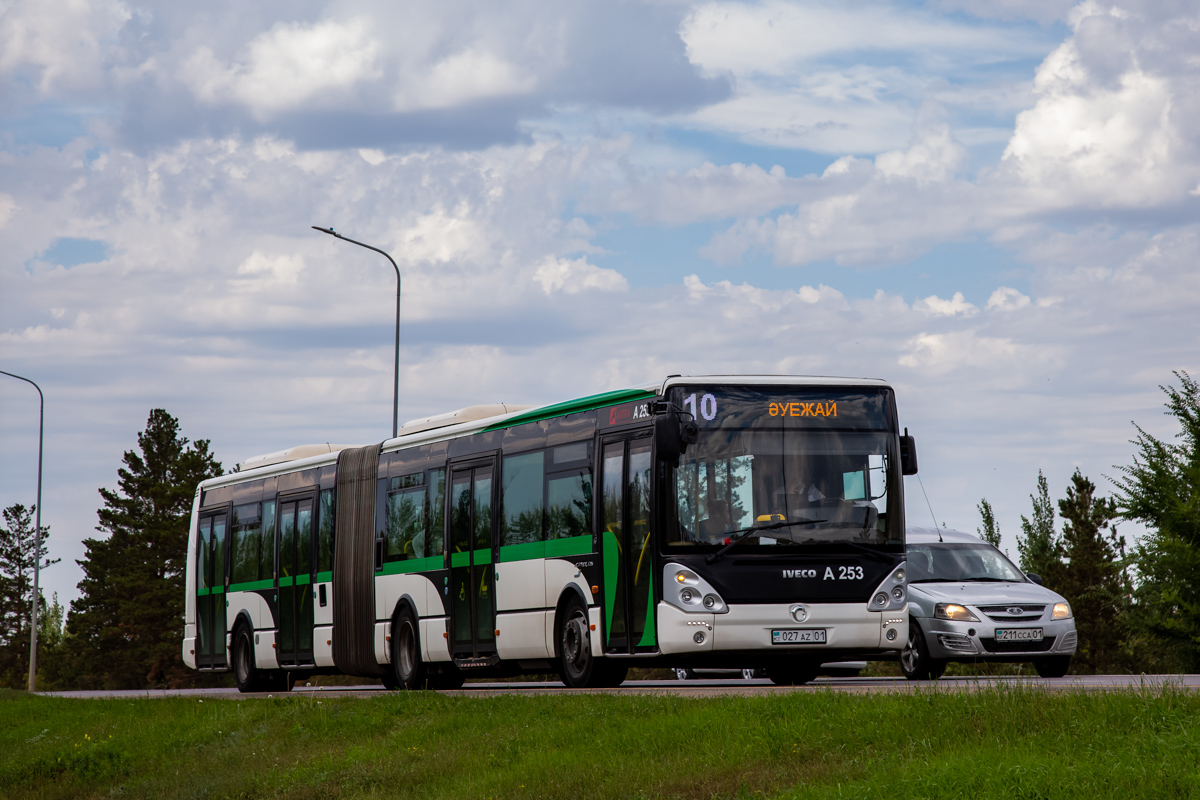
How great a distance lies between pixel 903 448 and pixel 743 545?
2.12 m

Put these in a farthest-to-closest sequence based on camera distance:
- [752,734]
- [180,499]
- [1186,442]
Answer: [180,499], [1186,442], [752,734]

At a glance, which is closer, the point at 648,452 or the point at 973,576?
the point at 648,452

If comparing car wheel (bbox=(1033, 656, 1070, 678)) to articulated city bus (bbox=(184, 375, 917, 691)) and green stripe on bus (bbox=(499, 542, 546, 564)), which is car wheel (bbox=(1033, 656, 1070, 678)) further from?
green stripe on bus (bbox=(499, 542, 546, 564))

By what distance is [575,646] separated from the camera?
18641 millimetres

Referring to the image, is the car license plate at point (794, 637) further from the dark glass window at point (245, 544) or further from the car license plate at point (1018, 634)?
the dark glass window at point (245, 544)

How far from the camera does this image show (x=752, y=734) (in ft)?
39.1

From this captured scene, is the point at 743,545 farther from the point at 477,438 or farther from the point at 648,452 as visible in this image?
the point at 477,438

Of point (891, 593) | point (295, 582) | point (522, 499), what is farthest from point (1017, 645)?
point (295, 582)

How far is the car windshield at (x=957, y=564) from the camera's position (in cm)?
2097

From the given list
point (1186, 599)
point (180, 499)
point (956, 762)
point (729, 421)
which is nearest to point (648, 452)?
point (729, 421)

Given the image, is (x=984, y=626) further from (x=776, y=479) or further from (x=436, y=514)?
(x=436, y=514)

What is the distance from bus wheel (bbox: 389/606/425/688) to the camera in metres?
22.3

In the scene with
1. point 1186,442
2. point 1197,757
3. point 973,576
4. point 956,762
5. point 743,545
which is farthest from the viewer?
point 1186,442

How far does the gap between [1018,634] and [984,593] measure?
2.23ft
